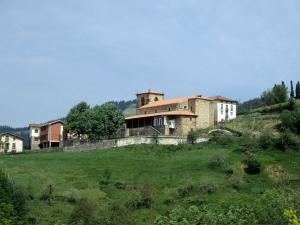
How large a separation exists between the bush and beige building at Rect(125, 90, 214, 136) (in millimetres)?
22220

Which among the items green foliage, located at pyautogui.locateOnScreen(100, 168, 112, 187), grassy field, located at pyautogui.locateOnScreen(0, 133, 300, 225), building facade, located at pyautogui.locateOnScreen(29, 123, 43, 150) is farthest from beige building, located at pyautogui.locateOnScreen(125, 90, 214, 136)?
building facade, located at pyautogui.locateOnScreen(29, 123, 43, 150)

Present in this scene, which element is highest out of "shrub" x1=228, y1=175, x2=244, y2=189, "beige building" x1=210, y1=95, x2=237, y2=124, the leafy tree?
the leafy tree

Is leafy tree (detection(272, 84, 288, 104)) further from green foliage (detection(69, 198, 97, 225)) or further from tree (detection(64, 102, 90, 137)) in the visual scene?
green foliage (detection(69, 198, 97, 225))

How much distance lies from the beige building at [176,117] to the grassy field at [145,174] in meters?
10.5

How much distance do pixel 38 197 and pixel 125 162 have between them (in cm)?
1794

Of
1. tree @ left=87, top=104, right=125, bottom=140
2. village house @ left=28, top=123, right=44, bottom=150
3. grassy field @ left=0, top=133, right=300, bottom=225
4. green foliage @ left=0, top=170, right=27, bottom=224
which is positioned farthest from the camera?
village house @ left=28, top=123, right=44, bottom=150

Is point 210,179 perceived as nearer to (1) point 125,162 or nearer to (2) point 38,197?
(1) point 125,162

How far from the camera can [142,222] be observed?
158 ft

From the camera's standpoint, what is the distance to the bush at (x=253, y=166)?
6400cm

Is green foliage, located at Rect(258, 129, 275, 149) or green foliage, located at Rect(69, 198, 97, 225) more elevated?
green foliage, located at Rect(258, 129, 275, 149)

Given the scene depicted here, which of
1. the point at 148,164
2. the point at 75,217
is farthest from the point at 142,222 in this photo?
the point at 148,164

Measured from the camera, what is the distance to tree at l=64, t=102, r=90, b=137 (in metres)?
86.9

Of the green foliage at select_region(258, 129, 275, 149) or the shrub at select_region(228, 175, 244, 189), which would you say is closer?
the shrub at select_region(228, 175, 244, 189)

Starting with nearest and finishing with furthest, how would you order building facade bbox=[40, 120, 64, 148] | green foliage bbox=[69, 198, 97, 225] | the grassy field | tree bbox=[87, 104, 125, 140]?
green foliage bbox=[69, 198, 97, 225], the grassy field, tree bbox=[87, 104, 125, 140], building facade bbox=[40, 120, 64, 148]
